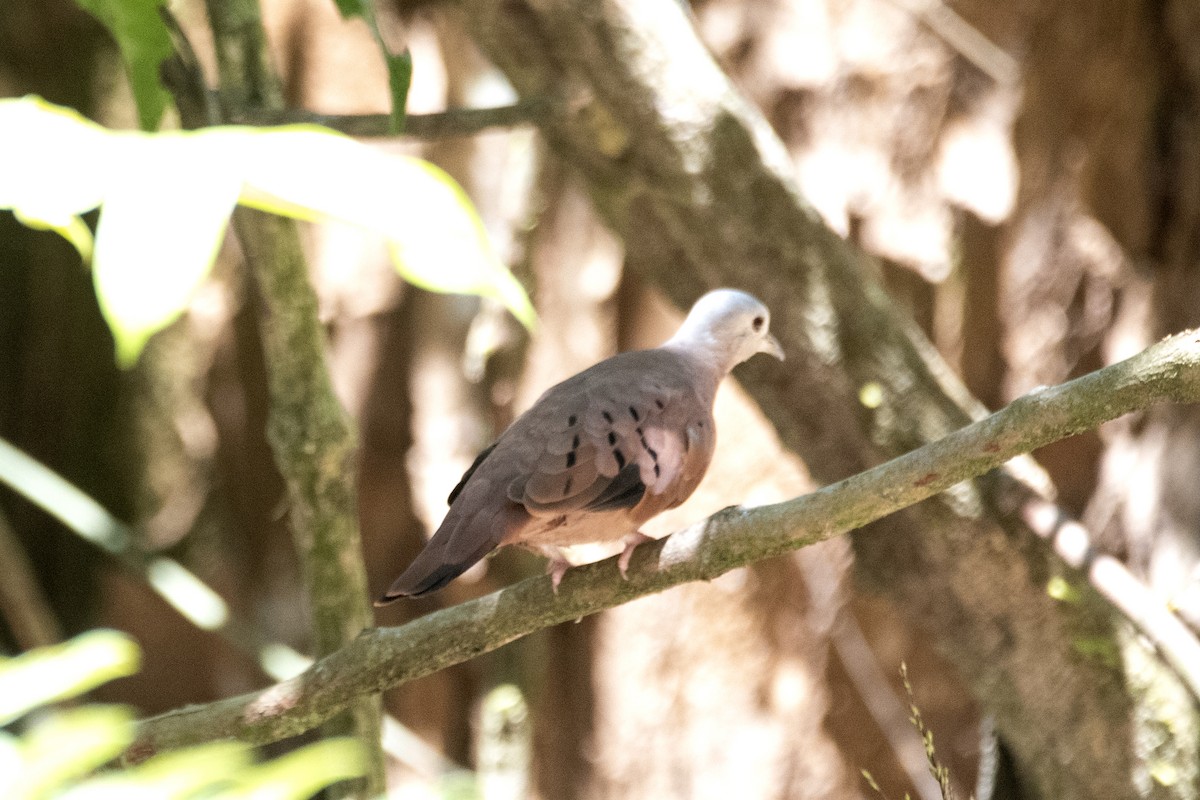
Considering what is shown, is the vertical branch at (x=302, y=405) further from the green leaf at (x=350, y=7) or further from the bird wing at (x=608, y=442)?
the green leaf at (x=350, y=7)

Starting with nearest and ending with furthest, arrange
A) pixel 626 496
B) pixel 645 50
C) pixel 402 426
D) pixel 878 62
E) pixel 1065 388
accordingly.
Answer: pixel 1065 388
pixel 626 496
pixel 645 50
pixel 878 62
pixel 402 426

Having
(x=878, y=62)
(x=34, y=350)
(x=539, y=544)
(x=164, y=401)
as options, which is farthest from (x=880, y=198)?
(x=34, y=350)

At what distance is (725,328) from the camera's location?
2.03 m

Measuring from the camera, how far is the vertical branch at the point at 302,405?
1.96 m

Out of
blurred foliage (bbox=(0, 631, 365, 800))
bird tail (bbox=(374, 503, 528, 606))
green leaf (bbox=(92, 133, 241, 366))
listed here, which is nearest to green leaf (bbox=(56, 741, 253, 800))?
blurred foliage (bbox=(0, 631, 365, 800))

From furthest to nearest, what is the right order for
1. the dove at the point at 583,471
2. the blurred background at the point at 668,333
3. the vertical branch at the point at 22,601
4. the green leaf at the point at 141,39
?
the blurred background at the point at 668,333
the vertical branch at the point at 22,601
the dove at the point at 583,471
the green leaf at the point at 141,39

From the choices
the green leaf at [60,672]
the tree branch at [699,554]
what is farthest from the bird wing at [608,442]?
the green leaf at [60,672]

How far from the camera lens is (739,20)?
3.04m

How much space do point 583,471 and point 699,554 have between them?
20cm

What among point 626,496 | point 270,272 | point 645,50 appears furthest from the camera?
point 645,50

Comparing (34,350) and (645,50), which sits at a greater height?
(34,350)

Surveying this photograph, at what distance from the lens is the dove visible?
1.59 metres

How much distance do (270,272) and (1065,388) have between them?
1232mm

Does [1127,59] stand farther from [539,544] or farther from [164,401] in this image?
[164,401]
